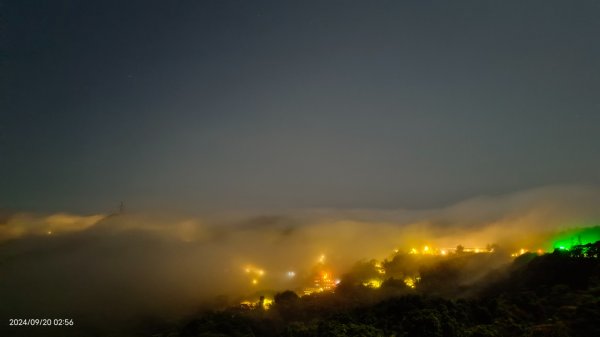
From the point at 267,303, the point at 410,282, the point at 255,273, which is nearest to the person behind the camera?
the point at 410,282

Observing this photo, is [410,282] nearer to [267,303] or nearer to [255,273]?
[267,303]

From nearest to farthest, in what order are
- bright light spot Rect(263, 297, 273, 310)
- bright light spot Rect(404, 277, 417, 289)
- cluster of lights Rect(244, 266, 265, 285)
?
bright light spot Rect(263, 297, 273, 310) → bright light spot Rect(404, 277, 417, 289) → cluster of lights Rect(244, 266, 265, 285)

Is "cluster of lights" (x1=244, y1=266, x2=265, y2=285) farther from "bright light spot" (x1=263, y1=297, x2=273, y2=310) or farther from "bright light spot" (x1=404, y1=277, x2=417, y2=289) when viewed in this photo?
"bright light spot" (x1=404, y1=277, x2=417, y2=289)

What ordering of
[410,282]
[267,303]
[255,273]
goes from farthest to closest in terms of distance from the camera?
[255,273]
[267,303]
[410,282]

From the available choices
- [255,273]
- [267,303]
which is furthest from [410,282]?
[255,273]

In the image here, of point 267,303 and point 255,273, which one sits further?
point 255,273

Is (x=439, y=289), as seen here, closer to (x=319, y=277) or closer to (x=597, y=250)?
(x=597, y=250)

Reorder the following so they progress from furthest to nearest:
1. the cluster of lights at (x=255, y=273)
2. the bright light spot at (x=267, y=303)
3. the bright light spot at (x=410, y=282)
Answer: the cluster of lights at (x=255, y=273), the bright light spot at (x=410, y=282), the bright light spot at (x=267, y=303)

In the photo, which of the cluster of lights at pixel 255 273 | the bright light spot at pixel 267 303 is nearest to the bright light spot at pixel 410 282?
the bright light spot at pixel 267 303

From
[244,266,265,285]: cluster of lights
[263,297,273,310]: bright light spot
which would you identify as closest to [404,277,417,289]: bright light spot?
[263,297,273,310]: bright light spot

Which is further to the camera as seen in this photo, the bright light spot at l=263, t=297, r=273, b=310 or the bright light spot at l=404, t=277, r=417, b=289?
the bright light spot at l=404, t=277, r=417, b=289

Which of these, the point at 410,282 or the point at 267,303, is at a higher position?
the point at 410,282

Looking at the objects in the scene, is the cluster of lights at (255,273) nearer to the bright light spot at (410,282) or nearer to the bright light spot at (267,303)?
the bright light spot at (267,303)

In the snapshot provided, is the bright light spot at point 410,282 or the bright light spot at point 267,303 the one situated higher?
the bright light spot at point 410,282
